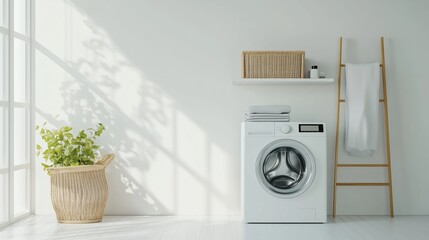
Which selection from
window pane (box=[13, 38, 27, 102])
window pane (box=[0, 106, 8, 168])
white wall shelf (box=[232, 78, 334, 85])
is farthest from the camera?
window pane (box=[13, 38, 27, 102])

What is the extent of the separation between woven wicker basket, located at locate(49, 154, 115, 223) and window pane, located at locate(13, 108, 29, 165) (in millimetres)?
478

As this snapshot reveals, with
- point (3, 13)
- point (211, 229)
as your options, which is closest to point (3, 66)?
point (3, 13)

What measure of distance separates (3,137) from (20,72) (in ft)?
2.63

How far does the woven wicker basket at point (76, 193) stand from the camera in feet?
16.1

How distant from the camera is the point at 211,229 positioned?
467 cm

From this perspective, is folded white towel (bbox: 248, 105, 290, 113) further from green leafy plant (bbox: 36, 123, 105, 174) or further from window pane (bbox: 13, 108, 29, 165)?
window pane (bbox: 13, 108, 29, 165)

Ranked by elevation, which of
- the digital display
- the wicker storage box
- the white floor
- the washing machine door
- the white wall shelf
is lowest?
the white floor

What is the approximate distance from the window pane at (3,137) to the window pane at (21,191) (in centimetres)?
43

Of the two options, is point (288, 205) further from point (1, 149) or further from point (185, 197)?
point (1, 149)

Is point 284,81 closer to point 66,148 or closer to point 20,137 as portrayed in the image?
point 66,148

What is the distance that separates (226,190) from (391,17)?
2.17 metres

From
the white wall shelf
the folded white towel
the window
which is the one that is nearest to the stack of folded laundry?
the folded white towel

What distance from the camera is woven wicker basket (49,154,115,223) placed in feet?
16.1

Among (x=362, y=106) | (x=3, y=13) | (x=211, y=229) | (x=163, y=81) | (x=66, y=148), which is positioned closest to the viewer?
(x=211, y=229)
